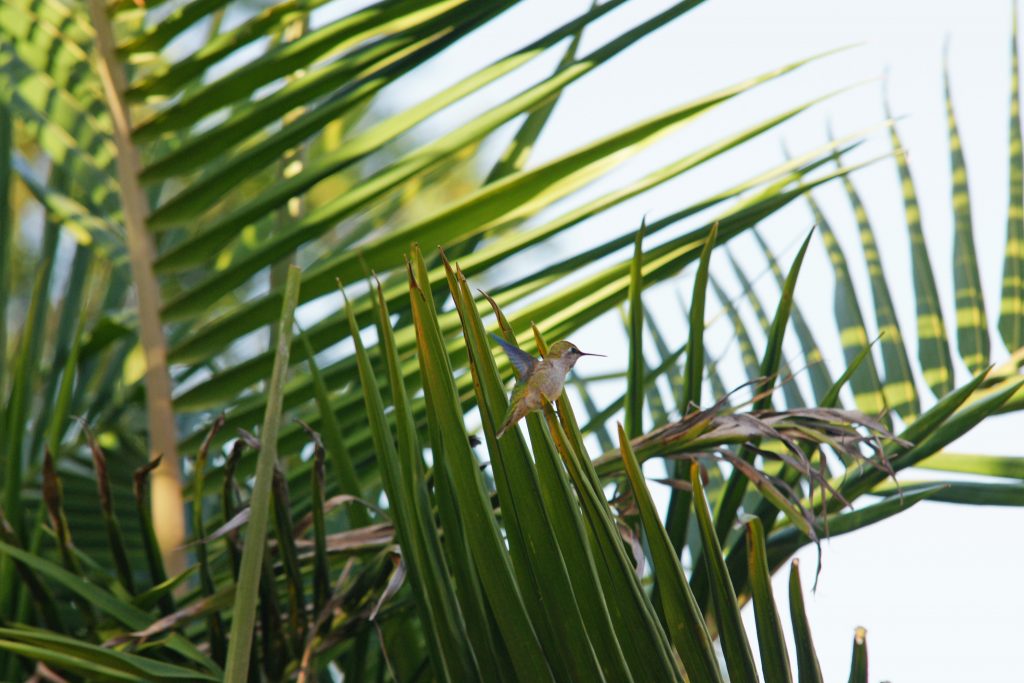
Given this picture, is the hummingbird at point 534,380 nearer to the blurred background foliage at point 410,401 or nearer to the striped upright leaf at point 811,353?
the blurred background foliage at point 410,401

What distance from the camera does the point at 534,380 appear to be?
1.06ft

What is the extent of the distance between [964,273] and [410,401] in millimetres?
457

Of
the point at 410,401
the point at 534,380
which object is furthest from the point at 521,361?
the point at 410,401

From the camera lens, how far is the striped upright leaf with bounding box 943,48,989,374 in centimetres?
76

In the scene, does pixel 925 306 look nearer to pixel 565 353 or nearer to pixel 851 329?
pixel 851 329

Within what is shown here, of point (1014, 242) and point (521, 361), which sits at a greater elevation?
point (1014, 242)

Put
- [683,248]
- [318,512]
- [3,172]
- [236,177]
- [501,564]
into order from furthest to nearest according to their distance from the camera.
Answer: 1. [3,172]
2. [236,177]
3. [683,248]
4. [318,512]
5. [501,564]

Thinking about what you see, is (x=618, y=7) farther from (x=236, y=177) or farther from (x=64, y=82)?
(x=64, y=82)

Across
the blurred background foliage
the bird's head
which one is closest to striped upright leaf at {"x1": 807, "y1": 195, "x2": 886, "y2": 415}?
the blurred background foliage

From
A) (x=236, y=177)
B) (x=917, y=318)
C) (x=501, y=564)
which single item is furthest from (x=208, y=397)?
(x=917, y=318)

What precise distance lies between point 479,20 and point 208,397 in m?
0.31

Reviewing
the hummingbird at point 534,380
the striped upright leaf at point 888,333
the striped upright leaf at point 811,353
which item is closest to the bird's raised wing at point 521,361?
the hummingbird at point 534,380

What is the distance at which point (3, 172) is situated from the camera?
0.83 metres

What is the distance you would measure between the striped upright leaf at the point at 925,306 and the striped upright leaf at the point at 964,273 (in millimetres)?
15
